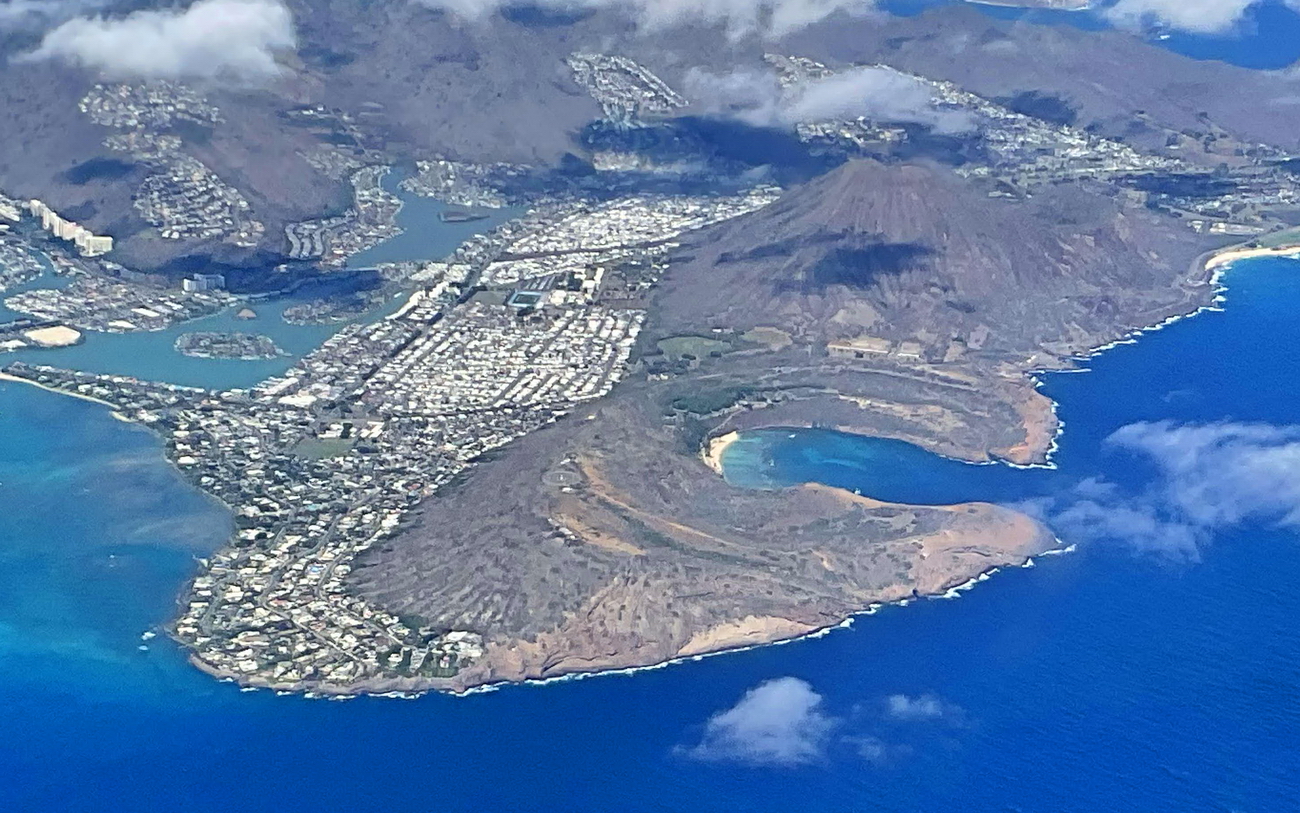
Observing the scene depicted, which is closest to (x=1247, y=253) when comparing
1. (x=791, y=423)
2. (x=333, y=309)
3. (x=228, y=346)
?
(x=791, y=423)

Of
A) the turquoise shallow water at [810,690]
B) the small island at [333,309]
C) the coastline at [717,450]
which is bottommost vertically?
the turquoise shallow water at [810,690]

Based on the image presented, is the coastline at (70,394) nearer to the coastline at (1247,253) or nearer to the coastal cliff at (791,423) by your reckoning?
the coastal cliff at (791,423)

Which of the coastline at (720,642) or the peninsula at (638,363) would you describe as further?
the peninsula at (638,363)

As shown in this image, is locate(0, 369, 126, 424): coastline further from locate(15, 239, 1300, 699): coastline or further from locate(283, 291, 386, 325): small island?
locate(15, 239, 1300, 699): coastline

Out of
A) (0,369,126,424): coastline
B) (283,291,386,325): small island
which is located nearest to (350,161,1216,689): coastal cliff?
(283,291,386,325): small island

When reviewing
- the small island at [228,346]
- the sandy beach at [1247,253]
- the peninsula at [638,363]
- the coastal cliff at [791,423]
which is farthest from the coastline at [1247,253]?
the small island at [228,346]

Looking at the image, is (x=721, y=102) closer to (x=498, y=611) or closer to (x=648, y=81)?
(x=648, y=81)
